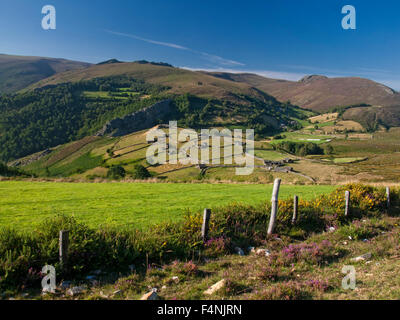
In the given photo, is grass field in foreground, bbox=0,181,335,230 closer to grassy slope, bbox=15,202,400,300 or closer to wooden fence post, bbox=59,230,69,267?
wooden fence post, bbox=59,230,69,267

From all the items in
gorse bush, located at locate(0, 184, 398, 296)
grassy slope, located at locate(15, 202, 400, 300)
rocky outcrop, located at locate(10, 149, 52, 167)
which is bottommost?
rocky outcrop, located at locate(10, 149, 52, 167)

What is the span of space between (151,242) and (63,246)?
2.84m

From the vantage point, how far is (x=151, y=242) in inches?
363

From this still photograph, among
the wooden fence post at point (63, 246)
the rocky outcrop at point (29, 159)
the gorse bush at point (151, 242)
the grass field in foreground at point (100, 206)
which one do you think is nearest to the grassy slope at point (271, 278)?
the gorse bush at point (151, 242)

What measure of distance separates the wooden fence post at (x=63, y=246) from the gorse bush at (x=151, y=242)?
0.63ft

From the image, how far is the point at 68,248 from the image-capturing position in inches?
307

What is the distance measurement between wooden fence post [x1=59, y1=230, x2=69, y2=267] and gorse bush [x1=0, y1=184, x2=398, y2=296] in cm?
19

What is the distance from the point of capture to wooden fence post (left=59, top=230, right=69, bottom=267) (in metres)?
7.52

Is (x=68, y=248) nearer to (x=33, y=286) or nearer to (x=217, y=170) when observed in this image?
(x=33, y=286)

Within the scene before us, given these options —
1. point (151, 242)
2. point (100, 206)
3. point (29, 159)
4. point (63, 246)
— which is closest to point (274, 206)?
point (151, 242)

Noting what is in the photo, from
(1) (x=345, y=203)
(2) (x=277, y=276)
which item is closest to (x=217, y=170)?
(1) (x=345, y=203)

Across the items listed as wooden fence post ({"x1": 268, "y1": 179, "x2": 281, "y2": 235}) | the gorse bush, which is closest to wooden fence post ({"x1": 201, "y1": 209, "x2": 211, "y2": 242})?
the gorse bush
